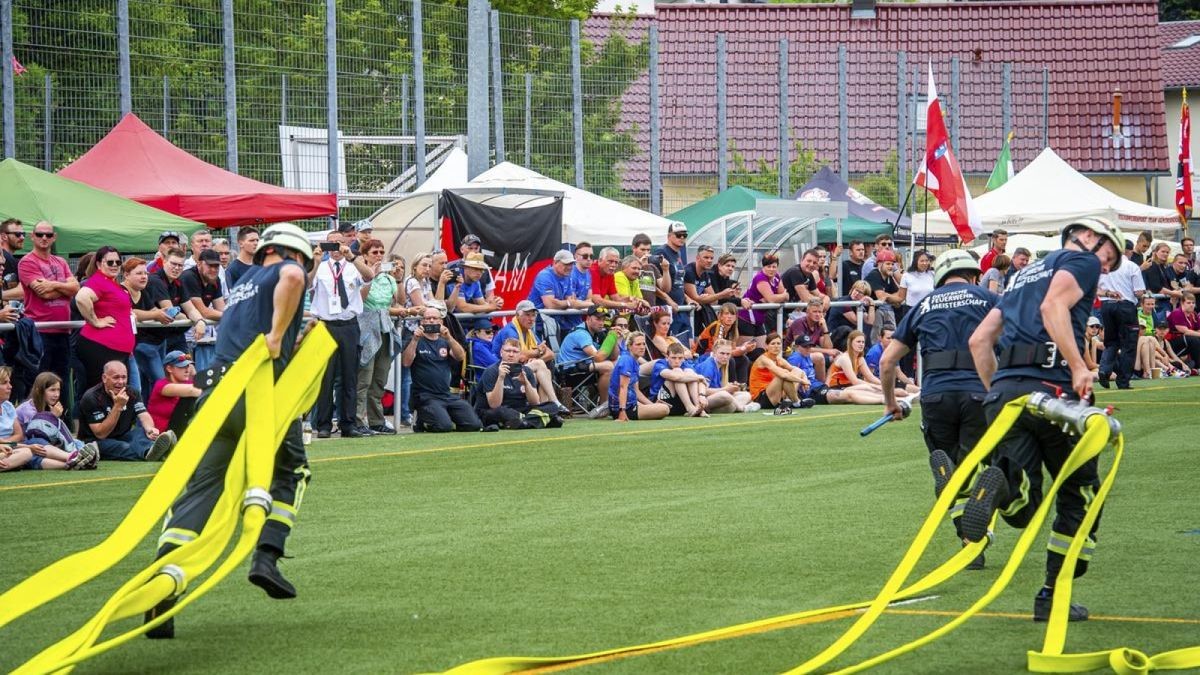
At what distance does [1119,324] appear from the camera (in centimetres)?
2459

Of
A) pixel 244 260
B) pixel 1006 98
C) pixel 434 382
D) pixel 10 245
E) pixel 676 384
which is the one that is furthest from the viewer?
pixel 1006 98

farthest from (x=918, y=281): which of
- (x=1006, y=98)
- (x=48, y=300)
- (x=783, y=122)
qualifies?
(x=1006, y=98)

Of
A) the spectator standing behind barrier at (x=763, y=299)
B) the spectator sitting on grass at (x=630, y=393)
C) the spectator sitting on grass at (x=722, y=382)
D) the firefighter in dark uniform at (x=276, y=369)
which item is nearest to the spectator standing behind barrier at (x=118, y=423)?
the spectator sitting on grass at (x=630, y=393)

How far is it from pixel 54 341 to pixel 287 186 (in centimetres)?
637

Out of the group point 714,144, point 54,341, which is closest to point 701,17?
point 714,144

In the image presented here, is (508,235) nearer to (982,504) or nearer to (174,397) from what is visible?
(174,397)

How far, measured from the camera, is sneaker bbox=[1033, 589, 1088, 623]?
8.20 meters

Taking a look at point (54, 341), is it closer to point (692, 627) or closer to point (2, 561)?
point (2, 561)

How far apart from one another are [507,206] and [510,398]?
5.54 metres

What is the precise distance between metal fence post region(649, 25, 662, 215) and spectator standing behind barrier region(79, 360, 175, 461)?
13.8 m

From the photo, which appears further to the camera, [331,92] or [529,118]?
[529,118]

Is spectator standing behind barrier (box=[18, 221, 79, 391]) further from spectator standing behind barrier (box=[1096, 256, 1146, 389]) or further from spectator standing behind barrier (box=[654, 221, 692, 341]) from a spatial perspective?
spectator standing behind barrier (box=[1096, 256, 1146, 389])

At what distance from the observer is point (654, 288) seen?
72.5 ft

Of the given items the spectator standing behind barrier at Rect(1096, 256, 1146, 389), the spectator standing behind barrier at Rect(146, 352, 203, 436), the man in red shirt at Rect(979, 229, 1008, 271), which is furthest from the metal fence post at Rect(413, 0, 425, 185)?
the spectator standing behind barrier at Rect(1096, 256, 1146, 389)
